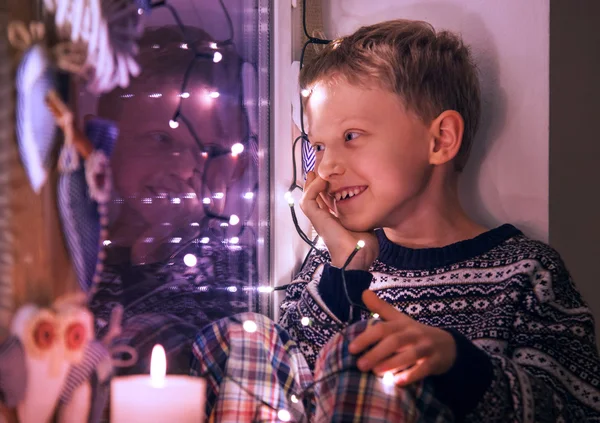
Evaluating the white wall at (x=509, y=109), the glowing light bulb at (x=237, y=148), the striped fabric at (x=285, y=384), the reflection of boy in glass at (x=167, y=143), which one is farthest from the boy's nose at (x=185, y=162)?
the white wall at (x=509, y=109)

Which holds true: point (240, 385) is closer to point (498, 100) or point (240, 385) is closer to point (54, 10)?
point (54, 10)

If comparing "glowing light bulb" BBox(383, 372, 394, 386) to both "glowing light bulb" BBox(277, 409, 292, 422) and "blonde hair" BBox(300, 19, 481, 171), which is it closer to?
"glowing light bulb" BBox(277, 409, 292, 422)

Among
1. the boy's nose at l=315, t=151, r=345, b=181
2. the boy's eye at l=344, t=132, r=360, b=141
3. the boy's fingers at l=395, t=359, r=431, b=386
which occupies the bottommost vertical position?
the boy's fingers at l=395, t=359, r=431, b=386

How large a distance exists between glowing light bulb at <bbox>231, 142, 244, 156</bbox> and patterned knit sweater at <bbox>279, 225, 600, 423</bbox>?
0.26m

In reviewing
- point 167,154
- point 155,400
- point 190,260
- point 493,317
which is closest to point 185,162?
point 167,154

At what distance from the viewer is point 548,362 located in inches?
34.0

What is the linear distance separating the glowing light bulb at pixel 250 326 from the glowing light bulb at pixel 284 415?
0.40 feet

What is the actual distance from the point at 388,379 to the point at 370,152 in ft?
1.28

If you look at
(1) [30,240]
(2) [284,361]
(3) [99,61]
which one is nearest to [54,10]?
(3) [99,61]

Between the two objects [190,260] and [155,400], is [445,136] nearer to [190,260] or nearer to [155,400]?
[190,260]

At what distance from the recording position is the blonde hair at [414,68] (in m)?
1.00

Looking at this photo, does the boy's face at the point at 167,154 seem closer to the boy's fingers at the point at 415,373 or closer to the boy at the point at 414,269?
the boy at the point at 414,269

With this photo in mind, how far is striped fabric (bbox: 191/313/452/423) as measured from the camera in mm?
703

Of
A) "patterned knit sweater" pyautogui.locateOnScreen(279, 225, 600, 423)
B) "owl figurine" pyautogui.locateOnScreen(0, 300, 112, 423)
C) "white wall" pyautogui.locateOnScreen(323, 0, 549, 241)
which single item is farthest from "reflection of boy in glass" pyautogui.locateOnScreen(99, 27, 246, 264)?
"white wall" pyautogui.locateOnScreen(323, 0, 549, 241)
